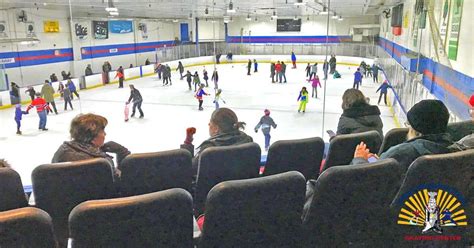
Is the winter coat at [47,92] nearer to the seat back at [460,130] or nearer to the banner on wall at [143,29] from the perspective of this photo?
the banner on wall at [143,29]

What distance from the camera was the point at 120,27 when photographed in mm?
20062

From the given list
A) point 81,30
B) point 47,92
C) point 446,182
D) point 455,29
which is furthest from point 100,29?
point 446,182

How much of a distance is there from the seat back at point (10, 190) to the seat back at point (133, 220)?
789 millimetres

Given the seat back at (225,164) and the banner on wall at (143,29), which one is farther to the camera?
the banner on wall at (143,29)

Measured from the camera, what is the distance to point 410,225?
1.88 metres

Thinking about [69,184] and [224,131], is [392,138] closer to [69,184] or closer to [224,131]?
[224,131]

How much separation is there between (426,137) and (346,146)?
0.64 metres

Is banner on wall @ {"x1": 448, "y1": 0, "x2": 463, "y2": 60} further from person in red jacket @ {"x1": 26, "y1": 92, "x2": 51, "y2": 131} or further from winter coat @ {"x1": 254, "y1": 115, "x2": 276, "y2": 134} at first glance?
person in red jacket @ {"x1": 26, "y1": 92, "x2": 51, "y2": 131}

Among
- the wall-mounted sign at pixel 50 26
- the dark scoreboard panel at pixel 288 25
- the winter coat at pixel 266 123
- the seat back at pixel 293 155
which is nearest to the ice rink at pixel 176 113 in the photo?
the winter coat at pixel 266 123

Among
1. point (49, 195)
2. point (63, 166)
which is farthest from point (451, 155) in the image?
point (49, 195)

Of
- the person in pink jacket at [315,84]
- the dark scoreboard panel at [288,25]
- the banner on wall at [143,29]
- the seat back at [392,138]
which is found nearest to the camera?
the seat back at [392,138]

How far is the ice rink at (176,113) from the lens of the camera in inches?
355

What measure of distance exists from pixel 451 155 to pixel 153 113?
36.8 feet

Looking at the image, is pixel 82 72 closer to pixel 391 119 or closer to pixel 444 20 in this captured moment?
pixel 391 119
